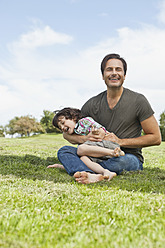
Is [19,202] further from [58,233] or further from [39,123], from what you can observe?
[39,123]

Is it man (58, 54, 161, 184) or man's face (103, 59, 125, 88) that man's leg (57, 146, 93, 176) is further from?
man's face (103, 59, 125, 88)

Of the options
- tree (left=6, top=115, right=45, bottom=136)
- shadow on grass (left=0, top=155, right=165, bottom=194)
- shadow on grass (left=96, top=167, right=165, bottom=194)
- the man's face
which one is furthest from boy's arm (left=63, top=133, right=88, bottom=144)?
tree (left=6, top=115, right=45, bottom=136)

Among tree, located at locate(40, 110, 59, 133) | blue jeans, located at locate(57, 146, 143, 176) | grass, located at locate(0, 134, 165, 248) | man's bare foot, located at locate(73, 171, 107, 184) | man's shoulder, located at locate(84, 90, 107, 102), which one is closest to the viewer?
grass, located at locate(0, 134, 165, 248)

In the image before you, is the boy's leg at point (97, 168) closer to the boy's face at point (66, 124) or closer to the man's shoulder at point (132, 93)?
the boy's face at point (66, 124)

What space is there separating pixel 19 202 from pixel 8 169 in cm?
201

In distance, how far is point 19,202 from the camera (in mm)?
2703

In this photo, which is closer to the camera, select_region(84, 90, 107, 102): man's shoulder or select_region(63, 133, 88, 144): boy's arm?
select_region(63, 133, 88, 144): boy's arm

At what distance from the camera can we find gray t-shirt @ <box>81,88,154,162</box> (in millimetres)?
4328

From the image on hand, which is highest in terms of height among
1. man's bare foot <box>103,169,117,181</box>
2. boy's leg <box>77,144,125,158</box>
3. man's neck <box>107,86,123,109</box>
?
man's neck <box>107,86,123,109</box>

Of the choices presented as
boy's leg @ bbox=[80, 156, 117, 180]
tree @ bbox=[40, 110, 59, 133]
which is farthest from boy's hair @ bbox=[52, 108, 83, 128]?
tree @ bbox=[40, 110, 59, 133]

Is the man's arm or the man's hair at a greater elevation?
the man's hair

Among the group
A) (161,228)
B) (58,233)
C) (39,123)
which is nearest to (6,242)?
(58,233)

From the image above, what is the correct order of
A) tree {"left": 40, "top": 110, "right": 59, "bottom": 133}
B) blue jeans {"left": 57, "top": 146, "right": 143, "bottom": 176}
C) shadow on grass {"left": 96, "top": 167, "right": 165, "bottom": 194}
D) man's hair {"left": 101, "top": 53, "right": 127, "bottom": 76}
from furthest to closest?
tree {"left": 40, "top": 110, "right": 59, "bottom": 133}
man's hair {"left": 101, "top": 53, "right": 127, "bottom": 76}
blue jeans {"left": 57, "top": 146, "right": 143, "bottom": 176}
shadow on grass {"left": 96, "top": 167, "right": 165, "bottom": 194}

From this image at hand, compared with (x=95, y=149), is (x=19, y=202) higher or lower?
lower
